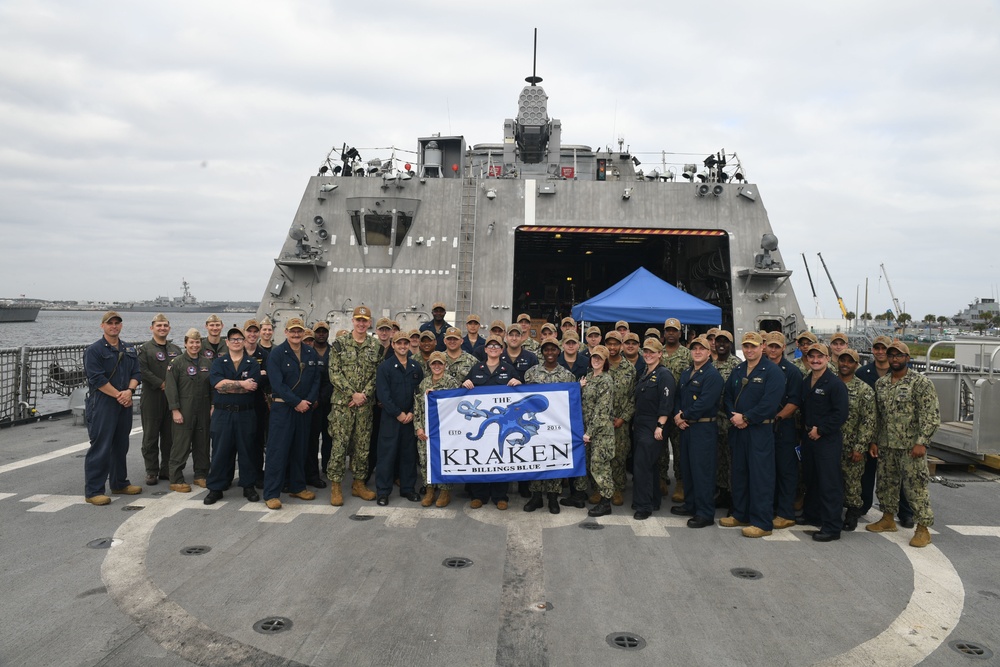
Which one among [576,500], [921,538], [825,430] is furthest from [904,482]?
[576,500]

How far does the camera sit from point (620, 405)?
6.39m

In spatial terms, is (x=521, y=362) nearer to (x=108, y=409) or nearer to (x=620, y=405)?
(x=620, y=405)

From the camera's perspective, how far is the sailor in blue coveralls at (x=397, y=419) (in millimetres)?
6293

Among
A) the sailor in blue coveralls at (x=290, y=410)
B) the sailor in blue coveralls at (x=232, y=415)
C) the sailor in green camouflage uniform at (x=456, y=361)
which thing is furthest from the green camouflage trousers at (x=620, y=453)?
the sailor in blue coveralls at (x=232, y=415)

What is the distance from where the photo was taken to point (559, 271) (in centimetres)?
2167

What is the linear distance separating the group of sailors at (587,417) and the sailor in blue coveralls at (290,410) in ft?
0.05

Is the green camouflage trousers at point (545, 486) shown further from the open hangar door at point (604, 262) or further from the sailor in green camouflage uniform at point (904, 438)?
the open hangar door at point (604, 262)

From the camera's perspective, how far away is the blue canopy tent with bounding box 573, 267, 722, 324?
35.6ft

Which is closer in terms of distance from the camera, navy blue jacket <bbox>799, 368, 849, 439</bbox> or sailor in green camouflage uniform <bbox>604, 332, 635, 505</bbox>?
navy blue jacket <bbox>799, 368, 849, 439</bbox>

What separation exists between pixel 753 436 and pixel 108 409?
627cm

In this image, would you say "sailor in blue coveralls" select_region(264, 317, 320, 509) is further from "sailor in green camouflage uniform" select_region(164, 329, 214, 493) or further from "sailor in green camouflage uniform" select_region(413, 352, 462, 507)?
"sailor in green camouflage uniform" select_region(413, 352, 462, 507)

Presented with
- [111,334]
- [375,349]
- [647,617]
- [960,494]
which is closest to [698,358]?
[647,617]

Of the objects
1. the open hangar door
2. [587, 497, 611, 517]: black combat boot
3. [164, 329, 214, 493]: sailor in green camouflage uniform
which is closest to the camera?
[587, 497, 611, 517]: black combat boot

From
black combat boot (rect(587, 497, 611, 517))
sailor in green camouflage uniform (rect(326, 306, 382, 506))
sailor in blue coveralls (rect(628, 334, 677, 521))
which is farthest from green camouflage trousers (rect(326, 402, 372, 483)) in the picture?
sailor in blue coveralls (rect(628, 334, 677, 521))
